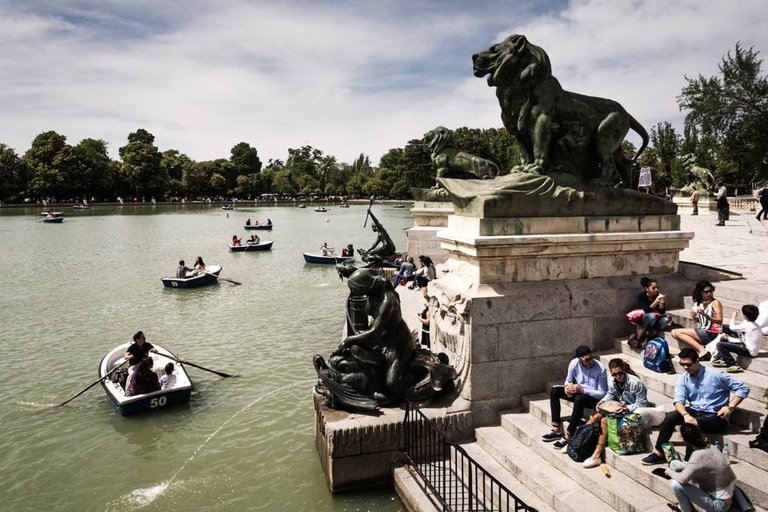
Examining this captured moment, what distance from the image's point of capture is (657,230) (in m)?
7.06

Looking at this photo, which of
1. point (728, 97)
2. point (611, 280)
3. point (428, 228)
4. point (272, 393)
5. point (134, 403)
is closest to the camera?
point (611, 280)

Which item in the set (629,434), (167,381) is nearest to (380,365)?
(629,434)

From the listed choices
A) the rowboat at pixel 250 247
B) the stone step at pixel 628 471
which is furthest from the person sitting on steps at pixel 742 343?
the rowboat at pixel 250 247

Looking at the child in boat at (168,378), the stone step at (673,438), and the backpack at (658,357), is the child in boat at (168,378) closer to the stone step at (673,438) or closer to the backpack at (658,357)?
the stone step at (673,438)

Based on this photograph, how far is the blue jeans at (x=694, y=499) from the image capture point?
13.0ft

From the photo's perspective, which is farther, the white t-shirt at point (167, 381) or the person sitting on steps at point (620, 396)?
the white t-shirt at point (167, 381)

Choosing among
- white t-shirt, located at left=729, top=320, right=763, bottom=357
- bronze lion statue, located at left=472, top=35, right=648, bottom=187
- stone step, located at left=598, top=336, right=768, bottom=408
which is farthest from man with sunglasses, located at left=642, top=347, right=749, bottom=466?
bronze lion statue, located at left=472, top=35, right=648, bottom=187

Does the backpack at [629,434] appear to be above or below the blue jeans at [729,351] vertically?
below

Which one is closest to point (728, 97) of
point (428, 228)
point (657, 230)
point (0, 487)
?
point (428, 228)

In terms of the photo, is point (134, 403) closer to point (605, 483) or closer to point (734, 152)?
point (605, 483)

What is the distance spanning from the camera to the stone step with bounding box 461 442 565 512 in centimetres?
481

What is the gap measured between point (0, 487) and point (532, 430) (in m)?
6.91

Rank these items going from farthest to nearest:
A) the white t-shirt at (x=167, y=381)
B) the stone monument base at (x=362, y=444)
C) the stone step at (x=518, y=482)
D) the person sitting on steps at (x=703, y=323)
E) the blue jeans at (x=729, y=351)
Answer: the white t-shirt at (x=167, y=381), the person sitting on steps at (x=703, y=323), the stone monument base at (x=362, y=444), the blue jeans at (x=729, y=351), the stone step at (x=518, y=482)

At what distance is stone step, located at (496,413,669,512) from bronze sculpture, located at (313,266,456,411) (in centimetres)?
90
